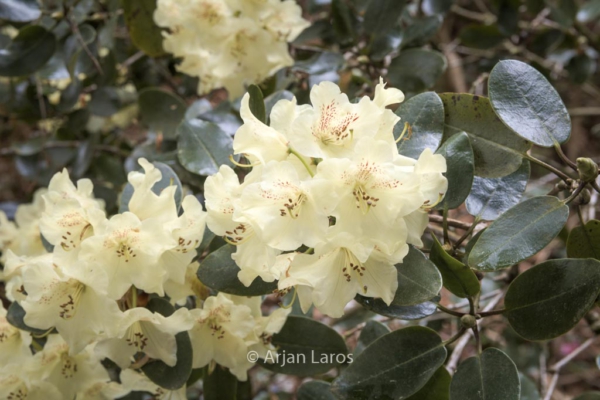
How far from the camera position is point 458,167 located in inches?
32.6

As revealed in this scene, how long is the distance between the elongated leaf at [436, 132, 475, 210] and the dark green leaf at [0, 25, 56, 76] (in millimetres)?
1013

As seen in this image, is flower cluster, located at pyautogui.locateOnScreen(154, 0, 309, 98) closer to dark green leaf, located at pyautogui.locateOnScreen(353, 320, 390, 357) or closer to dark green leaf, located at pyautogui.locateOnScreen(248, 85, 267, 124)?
dark green leaf, located at pyautogui.locateOnScreen(248, 85, 267, 124)

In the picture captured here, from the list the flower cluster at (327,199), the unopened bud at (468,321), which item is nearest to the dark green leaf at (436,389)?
the unopened bud at (468,321)

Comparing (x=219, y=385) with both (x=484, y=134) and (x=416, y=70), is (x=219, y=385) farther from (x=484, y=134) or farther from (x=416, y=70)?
(x=416, y=70)

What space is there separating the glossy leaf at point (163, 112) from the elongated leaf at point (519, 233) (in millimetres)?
916

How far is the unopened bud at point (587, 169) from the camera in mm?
785

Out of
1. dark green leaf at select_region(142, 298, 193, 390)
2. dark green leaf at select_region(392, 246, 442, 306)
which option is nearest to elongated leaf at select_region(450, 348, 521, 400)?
dark green leaf at select_region(392, 246, 442, 306)

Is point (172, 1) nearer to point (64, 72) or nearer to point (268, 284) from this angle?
point (64, 72)

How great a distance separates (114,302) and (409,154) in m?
0.48

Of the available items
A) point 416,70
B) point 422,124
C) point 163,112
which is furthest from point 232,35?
point 422,124

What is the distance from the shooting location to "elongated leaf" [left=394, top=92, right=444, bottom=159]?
0.85 meters

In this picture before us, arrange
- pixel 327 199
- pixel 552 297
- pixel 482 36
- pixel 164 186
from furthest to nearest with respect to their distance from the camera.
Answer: pixel 482 36
pixel 164 186
pixel 552 297
pixel 327 199

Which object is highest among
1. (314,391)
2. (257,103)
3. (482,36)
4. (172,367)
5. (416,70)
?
(257,103)

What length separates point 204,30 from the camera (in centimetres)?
133
